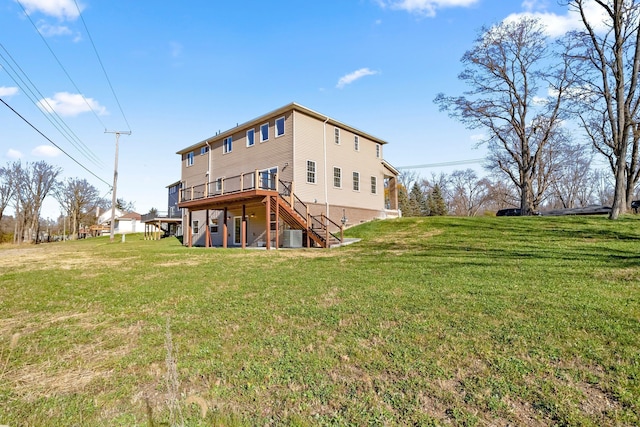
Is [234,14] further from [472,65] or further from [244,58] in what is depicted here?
[472,65]

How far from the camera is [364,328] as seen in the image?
373cm

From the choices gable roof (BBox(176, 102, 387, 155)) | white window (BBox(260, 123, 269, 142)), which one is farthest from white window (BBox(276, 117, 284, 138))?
white window (BBox(260, 123, 269, 142))

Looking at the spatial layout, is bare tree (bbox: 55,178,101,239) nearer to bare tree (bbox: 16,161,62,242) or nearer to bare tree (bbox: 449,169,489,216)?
bare tree (bbox: 16,161,62,242)

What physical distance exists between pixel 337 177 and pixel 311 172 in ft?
6.78

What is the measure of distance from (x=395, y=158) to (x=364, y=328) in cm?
4017

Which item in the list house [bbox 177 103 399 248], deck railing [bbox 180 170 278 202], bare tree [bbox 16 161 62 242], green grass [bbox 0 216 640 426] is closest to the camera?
green grass [bbox 0 216 640 426]

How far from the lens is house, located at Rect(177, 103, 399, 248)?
1484 cm

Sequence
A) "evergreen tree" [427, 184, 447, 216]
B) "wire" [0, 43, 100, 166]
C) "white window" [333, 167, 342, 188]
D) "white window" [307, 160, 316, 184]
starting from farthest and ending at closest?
"evergreen tree" [427, 184, 447, 216] → "white window" [333, 167, 342, 188] → "white window" [307, 160, 316, 184] → "wire" [0, 43, 100, 166]

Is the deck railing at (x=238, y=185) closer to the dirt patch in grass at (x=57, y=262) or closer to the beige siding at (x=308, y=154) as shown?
the beige siding at (x=308, y=154)

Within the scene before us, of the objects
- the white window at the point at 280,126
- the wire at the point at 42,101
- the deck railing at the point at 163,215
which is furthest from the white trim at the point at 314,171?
the deck railing at the point at 163,215

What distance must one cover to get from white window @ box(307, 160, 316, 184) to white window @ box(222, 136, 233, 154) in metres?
6.21

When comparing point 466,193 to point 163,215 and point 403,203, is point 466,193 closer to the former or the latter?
point 403,203

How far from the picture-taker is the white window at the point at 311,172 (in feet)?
55.5

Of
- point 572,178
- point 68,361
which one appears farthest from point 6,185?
point 572,178
